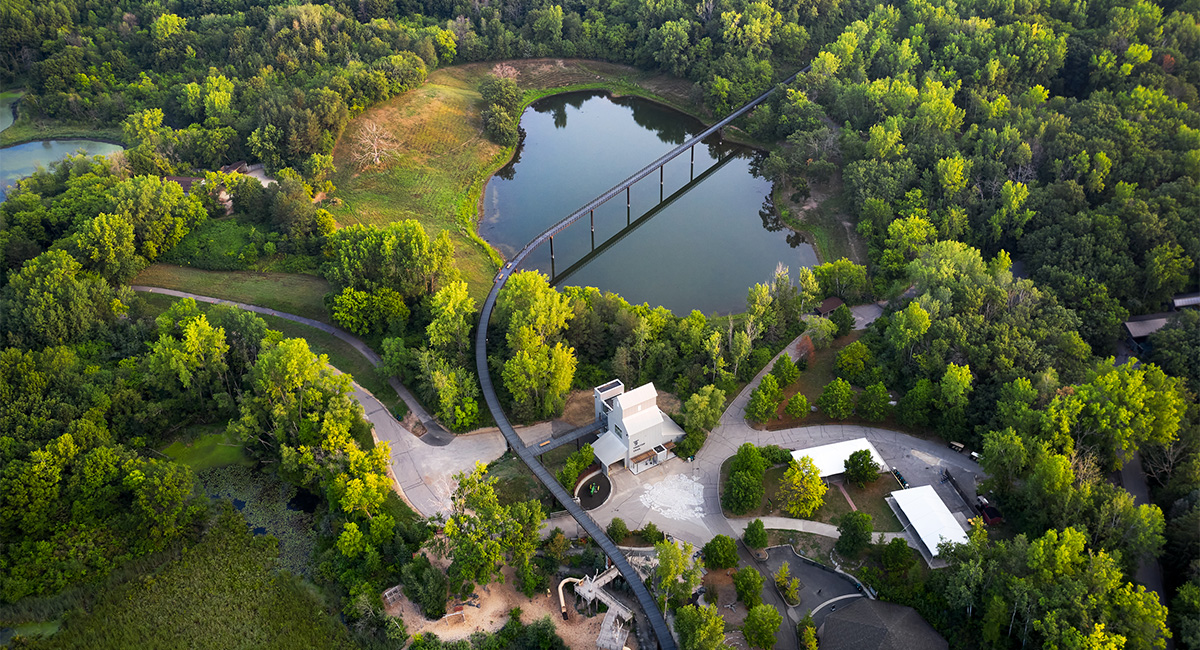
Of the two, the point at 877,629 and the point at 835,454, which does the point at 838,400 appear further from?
the point at 877,629

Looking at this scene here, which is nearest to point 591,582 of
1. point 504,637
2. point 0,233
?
point 504,637

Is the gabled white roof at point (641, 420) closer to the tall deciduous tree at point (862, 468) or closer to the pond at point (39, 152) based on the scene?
the tall deciduous tree at point (862, 468)

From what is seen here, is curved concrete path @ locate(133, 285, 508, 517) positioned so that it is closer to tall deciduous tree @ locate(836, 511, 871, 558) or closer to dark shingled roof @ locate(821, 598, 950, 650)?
tall deciduous tree @ locate(836, 511, 871, 558)

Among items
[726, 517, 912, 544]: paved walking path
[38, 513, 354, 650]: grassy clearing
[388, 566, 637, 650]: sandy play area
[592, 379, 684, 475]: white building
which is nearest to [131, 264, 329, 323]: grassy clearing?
[38, 513, 354, 650]: grassy clearing

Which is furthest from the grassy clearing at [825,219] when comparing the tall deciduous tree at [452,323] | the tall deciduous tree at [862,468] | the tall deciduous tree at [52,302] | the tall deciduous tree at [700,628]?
the tall deciduous tree at [52,302]

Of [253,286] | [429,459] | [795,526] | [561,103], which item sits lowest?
[795,526]

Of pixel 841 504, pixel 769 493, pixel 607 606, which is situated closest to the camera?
pixel 607 606

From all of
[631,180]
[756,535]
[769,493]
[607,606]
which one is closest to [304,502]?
[607,606]
